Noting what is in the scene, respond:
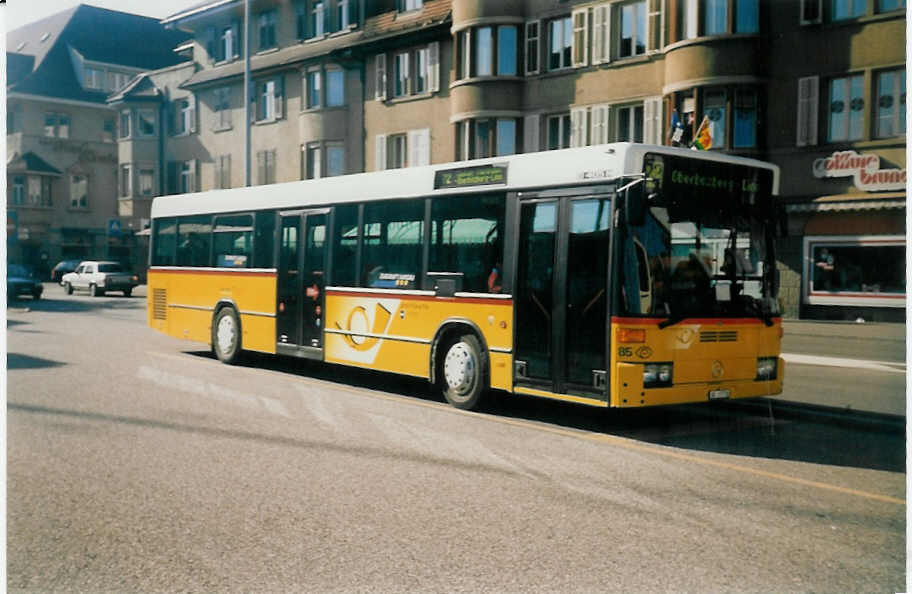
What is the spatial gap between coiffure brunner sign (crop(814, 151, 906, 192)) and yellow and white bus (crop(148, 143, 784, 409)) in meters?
13.0

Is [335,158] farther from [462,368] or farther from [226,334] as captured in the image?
[462,368]

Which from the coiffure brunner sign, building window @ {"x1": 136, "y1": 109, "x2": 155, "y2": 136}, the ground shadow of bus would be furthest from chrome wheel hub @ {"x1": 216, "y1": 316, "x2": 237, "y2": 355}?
building window @ {"x1": 136, "y1": 109, "x2": 155, "y2": 136}

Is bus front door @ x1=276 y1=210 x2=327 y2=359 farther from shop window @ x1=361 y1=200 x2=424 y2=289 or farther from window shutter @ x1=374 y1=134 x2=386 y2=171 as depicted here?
window shutter @ x1=374 y1=134 x2=386 y2=171

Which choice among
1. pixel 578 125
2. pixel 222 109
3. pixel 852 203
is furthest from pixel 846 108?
pixel 222 109

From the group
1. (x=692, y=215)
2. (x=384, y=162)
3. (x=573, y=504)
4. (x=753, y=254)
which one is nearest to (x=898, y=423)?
(x=753, y=254)

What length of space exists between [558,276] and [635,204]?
1.24 meters

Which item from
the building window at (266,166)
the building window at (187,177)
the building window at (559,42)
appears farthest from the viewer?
the building window at (187,177)

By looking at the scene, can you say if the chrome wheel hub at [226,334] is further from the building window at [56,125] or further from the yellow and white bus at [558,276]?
the building window at [56,125]

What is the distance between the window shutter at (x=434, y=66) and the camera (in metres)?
33.6

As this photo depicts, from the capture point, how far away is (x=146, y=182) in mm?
51969

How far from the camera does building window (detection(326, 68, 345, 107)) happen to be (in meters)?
38.2

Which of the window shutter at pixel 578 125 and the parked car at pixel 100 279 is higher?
the window shutter at pixel 578 125

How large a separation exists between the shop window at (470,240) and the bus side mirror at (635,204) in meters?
1.88

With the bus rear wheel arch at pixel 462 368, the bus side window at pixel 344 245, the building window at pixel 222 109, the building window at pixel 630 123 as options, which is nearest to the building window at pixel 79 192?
the building window at pixel 222 109
